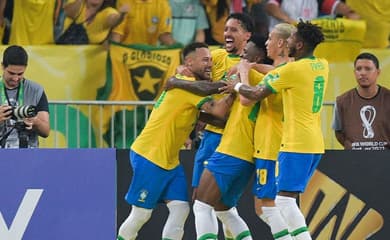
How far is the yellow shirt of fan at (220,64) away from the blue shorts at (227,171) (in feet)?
1.54

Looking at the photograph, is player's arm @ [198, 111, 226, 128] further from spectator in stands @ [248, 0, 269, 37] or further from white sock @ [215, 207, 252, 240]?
spectator in stands @ [248, 0, 269, 37]

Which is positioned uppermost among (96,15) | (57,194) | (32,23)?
(96,15)

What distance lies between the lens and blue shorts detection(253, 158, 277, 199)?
14922 millimetres

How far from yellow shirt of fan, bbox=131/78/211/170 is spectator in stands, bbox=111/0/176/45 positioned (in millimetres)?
3220

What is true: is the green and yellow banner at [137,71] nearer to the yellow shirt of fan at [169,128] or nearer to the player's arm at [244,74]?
the yellow shirt of fan at [169,128]

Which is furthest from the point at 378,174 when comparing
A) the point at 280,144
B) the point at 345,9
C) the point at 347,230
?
the point at 345,9

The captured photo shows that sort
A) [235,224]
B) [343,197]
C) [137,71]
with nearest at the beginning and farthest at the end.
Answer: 1. [235,224]
2. [343,197]
3. [137,71]

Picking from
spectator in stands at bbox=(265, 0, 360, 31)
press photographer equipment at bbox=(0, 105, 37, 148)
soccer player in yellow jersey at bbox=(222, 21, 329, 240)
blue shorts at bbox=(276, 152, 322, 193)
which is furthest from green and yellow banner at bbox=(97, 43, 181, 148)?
blue shorts at bbox=(276, 152, 322, 193)

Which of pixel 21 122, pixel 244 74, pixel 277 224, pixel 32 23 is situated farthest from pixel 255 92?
pixel 32 23

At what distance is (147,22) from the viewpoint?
1830 centimetres

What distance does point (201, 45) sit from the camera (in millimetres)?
15039

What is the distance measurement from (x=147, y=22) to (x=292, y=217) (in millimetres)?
4457

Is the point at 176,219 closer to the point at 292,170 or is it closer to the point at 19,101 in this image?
the point at 292,170

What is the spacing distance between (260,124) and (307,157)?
71 cm
